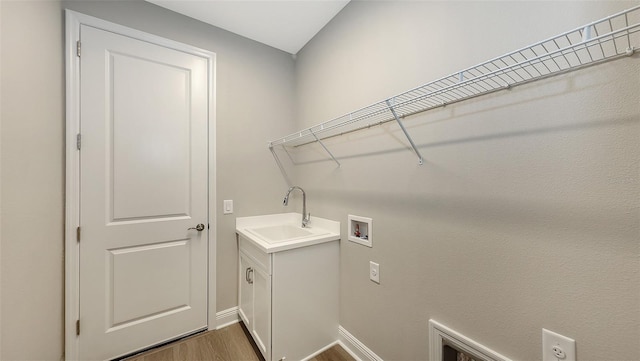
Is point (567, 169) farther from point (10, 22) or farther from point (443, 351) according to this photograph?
point (10, 22)

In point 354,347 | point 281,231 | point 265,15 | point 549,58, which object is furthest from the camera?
point 281,231

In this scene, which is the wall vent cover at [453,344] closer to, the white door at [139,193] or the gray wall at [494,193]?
the gray wall at [494,193]

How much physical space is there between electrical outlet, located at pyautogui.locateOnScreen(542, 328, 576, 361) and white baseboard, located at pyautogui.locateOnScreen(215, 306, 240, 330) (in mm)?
2019

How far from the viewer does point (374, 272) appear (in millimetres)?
1458

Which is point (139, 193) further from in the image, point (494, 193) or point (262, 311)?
point (494, 193)

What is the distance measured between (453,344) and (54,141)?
239cm

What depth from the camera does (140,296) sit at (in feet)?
5.37

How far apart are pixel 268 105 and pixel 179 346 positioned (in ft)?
6.90

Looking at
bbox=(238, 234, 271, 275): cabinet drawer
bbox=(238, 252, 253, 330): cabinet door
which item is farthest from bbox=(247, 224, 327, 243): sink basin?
bbox=(238, 252, 253, 330): cabinet door

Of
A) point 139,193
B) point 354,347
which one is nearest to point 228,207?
point 139,193

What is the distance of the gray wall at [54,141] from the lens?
915 mm

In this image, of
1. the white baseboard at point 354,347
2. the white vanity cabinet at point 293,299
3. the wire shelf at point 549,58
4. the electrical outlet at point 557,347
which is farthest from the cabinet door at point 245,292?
the electrical outlet at point 557,347

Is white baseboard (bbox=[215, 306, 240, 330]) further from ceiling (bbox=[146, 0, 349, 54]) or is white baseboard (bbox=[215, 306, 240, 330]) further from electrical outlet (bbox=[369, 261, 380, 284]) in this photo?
ceiling (bbox=[146, 0, 349, 54])

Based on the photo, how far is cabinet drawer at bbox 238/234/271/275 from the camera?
4.71 feet
